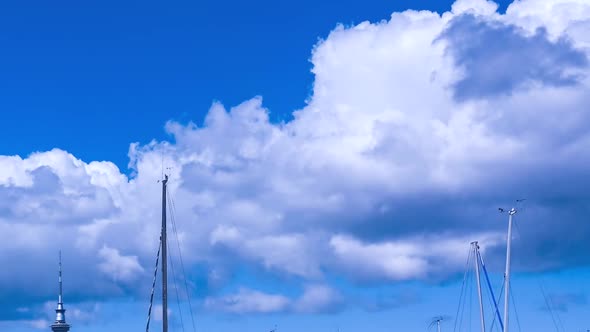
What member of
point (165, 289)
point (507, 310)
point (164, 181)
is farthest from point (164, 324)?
point (507, 310)

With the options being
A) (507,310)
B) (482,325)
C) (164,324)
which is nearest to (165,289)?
(164,324)

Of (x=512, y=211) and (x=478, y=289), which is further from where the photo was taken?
(x=478, y=289)

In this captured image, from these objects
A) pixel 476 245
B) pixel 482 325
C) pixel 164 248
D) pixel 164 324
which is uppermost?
pixel 476 245

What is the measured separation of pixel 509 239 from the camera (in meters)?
127

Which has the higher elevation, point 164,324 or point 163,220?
point 163,220

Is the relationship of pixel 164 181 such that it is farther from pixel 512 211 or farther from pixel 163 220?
pixel 512 211

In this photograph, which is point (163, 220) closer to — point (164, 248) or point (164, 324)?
point (164, 248)

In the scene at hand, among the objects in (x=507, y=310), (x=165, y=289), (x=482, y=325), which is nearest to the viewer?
(x=165, y=289)

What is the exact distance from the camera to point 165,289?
8000 centimetres

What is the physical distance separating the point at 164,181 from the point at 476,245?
8204 centimetres

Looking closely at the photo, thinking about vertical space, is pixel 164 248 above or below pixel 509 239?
below

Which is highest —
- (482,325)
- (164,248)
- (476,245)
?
(476,245)

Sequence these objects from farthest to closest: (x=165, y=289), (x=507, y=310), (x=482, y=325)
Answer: (x=482, y=325) < (x=507, y=310) < (x=165, y=289)

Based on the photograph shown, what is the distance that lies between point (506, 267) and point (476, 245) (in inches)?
1029
